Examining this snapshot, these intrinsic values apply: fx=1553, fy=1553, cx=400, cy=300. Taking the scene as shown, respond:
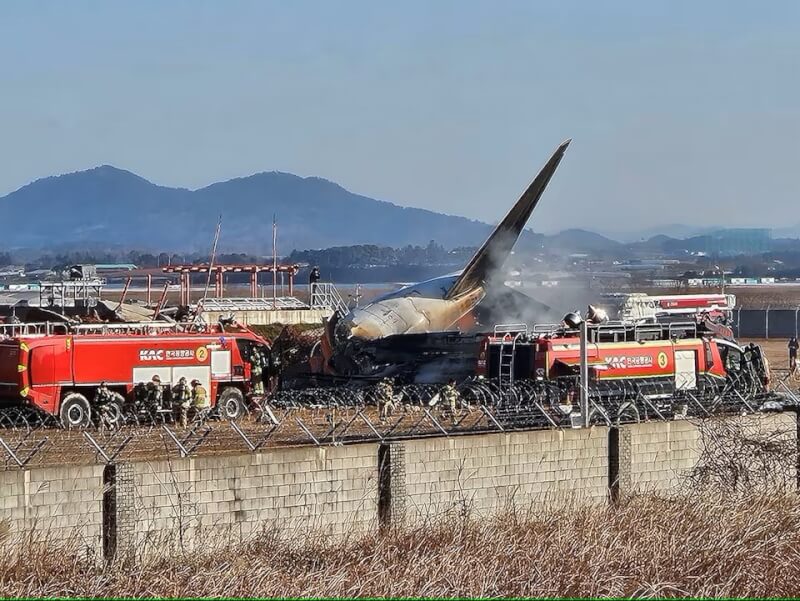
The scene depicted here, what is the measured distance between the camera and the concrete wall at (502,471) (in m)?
24.8

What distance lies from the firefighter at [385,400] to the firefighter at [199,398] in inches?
164

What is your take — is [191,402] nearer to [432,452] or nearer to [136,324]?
[136,324]

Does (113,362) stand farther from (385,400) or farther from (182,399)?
(385,400)

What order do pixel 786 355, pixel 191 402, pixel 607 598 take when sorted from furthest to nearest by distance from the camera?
pixel 786 355, pixel 191 402, pixel 607 598

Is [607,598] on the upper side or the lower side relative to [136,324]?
lower

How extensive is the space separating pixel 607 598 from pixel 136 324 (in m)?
21.9

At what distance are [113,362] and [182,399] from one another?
2200mm

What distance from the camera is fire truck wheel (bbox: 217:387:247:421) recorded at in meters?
39.3

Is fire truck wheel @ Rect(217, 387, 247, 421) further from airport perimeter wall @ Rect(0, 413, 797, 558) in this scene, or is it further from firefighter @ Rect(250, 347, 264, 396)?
airport perimeter wall @ Rect(0, 413, 797, 558)

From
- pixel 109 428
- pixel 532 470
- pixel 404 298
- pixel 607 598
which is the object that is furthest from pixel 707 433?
pixel 404 298

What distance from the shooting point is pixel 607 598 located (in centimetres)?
1934

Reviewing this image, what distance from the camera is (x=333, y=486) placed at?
23828 mm

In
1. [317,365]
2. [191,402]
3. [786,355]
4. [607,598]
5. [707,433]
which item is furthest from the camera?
[786,355]

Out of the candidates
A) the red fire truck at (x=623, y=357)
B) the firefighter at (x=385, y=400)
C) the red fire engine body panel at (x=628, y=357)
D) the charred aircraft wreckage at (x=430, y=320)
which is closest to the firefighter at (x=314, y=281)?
the charred aircraft wreckage at (x=430, y=320)
